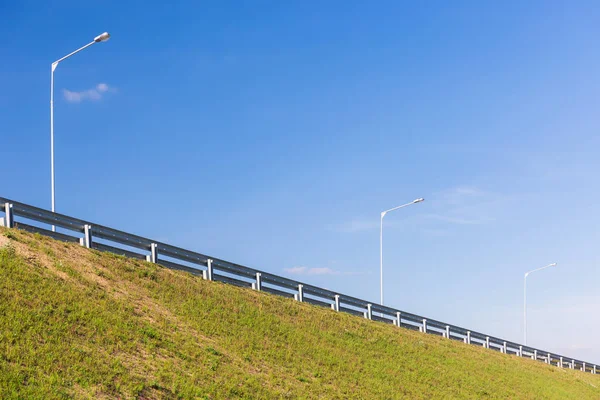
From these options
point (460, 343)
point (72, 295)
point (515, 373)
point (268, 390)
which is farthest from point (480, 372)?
point (72, 295)

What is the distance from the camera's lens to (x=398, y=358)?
91.7ft

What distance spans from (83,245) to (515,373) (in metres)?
22.0

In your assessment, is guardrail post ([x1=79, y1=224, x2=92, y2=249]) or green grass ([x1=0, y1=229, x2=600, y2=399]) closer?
green grass ([x1=0, y1=229, x2=600, y2=399])

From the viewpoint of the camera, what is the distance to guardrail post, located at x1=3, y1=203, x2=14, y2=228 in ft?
72.1

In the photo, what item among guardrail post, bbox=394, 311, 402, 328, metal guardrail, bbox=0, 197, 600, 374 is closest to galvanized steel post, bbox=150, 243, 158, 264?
metal guardrail, bbox=0, 197, 600, 374

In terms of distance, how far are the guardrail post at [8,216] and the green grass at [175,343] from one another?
2.10 ft

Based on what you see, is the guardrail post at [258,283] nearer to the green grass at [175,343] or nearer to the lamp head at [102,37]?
the green grass at [175,343]

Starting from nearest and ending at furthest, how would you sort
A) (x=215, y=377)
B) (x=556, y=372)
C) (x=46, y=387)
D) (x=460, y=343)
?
(x=46, y=387)
(x=215, y=377)
(x=460, y=343)
(x=556, y=372)

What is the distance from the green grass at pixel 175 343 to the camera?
49.0 ft

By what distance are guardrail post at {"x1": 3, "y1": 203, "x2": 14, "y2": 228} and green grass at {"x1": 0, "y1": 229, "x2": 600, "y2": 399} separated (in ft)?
2.10

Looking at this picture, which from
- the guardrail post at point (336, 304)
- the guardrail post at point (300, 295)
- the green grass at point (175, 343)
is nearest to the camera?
the green grass at point (175, 343)

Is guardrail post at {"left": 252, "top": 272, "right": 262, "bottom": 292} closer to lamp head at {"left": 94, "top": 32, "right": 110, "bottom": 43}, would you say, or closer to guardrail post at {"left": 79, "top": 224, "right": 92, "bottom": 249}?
guardrail post at {"left": 79, "top": 224, "right": 92, "bottom": 249}

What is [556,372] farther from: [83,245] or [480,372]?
[83,245]

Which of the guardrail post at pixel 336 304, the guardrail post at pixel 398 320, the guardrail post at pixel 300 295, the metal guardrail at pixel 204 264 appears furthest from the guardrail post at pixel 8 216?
the guardrail post at pixel 398 320
